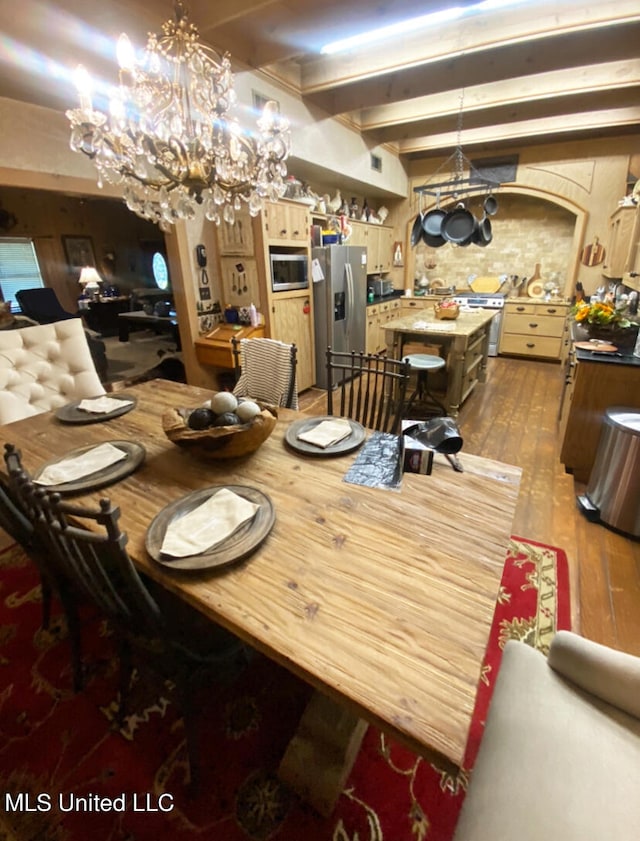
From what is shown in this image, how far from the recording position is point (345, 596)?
2.91 ft

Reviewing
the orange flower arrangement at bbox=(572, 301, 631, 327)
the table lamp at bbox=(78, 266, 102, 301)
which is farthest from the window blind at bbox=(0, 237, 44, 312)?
the orange flower arrangement at bbox=(572, 301, 631, 327)

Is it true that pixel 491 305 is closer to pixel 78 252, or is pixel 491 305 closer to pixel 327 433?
pixel 327 433

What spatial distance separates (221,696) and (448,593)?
3.43 ft

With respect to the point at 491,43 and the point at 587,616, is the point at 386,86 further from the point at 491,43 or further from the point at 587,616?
the point at 587,616

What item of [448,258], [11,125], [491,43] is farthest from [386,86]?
[448,258]

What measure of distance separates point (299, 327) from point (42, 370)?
2487 mm

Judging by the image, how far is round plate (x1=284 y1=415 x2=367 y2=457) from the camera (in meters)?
1.49

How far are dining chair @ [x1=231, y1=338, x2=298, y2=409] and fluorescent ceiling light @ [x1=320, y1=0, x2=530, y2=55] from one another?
218 centimetres

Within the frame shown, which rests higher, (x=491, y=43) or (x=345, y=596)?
(x=491, y=43)

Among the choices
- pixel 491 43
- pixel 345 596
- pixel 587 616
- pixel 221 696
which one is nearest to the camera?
pixel 345 596

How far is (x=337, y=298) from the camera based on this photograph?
14.5 ft

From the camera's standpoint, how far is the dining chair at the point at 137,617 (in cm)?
89

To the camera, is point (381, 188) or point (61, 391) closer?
point (61, 391)

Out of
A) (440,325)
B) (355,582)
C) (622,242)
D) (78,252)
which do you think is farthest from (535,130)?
(78,252)
